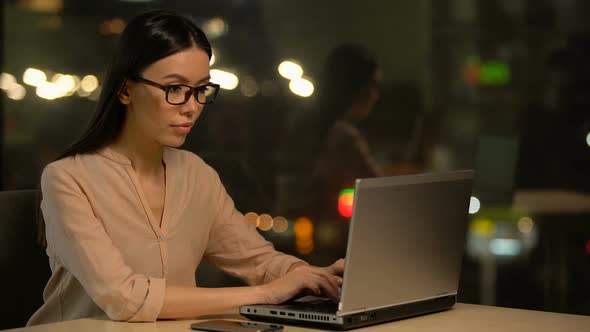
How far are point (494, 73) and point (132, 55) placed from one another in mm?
1777

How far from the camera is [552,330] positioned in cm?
194

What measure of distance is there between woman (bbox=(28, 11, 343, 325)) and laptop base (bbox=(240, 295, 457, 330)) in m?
0.06

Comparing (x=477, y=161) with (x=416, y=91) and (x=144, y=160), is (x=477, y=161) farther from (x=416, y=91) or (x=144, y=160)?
(x=144, y=160)

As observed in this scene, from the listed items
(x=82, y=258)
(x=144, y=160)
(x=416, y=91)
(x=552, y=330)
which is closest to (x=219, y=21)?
(x=416, y=91)

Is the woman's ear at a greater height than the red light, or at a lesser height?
greater

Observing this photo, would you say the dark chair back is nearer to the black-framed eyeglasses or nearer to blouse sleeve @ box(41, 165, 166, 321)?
blouse sleeve @ box(41, 165, 166, 321)

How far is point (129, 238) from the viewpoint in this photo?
229 cm

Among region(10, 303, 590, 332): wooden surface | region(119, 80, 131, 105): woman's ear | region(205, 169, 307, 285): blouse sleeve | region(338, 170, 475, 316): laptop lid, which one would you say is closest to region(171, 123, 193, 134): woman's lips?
region(119, 80, 131, 105): woman's ear

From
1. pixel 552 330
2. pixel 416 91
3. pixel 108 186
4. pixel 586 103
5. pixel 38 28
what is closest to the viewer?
pixel 552 330

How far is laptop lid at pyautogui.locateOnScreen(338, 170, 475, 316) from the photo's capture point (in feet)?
6.13

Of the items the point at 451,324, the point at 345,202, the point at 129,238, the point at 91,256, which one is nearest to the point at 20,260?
the point at 129,238

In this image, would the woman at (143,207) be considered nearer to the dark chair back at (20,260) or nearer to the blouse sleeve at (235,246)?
the blouse sleeve at (235,246)

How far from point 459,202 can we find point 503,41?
171cm

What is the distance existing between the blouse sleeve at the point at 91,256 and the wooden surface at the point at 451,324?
4cm
